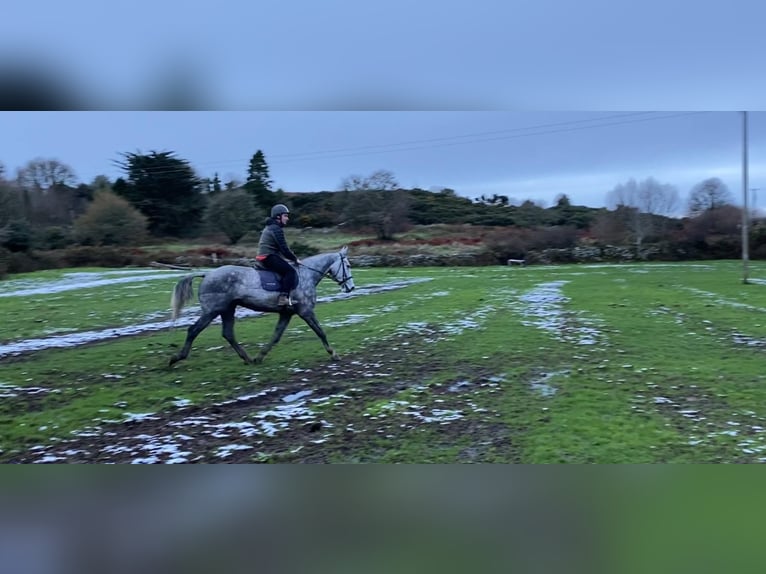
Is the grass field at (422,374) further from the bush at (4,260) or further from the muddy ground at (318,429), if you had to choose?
the bush at (4,260)

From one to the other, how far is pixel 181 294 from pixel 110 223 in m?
1.14

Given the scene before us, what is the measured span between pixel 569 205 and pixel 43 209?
586cm

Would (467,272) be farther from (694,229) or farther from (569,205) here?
(694,229)

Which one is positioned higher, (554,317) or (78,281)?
(78,281)

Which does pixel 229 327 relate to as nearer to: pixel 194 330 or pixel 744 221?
pixel 194 330

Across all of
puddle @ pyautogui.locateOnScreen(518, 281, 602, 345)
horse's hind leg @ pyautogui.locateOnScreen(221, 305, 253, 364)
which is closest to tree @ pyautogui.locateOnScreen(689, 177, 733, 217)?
puddle @ pyautogui.locateOnScreen(518, 281, 602, 345)

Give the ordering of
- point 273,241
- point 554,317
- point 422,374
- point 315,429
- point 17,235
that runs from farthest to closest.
Result: point 554,317, point 273,241, point 17,235, point 422,374, point 315,429

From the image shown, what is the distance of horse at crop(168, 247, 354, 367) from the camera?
631 cm

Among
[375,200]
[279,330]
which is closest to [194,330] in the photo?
[279,330]

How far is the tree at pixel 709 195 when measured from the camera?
635cm

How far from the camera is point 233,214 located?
6391 mm

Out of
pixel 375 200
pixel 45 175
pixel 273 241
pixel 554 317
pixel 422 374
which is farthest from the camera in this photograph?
pixel 375 200

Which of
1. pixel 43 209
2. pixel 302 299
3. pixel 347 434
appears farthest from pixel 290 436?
pixel 43 209

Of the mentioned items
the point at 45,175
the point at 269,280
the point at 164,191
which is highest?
the point at 45,175
